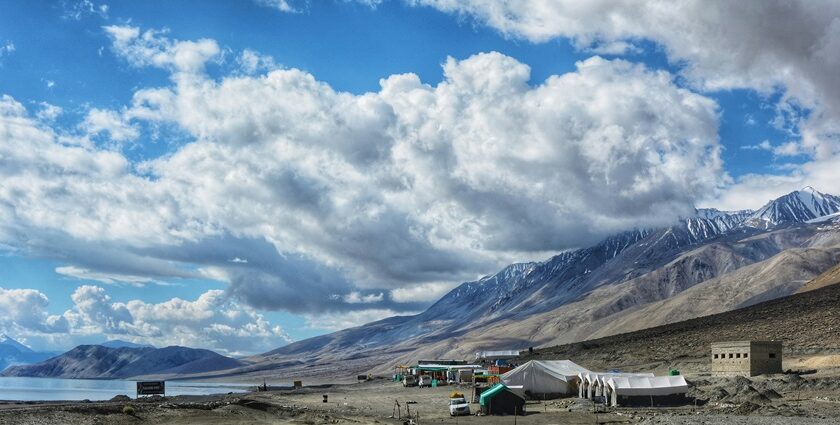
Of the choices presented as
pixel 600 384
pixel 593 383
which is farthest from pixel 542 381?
pixel 600 384

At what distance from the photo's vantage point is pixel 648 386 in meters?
72.1

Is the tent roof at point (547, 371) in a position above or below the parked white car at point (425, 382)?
above

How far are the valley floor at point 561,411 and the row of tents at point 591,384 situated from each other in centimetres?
183

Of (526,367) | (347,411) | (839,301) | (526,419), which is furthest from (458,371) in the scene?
(839,301)

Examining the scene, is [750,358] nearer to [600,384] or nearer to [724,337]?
[600,384]

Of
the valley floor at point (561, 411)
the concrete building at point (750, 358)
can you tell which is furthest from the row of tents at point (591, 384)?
the concrete building at point (750, 358)

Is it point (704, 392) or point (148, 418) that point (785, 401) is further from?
point (148, 418)

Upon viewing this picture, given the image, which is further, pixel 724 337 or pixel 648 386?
pixel 724 337

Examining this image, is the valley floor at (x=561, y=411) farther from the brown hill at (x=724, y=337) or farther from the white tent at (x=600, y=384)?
the brown hill at (x=724, y=337)

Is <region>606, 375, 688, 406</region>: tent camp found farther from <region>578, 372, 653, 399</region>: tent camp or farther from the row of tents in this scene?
<region>578, 372, 653, 399</region>: tent camp

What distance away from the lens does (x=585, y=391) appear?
3115 inches

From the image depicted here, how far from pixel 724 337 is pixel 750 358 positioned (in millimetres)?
45579

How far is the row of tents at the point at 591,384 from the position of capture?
236 feet

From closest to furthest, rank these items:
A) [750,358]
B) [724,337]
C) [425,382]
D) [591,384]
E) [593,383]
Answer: [591,384] < [593,383] < [750,358] < [425,382] < [724,337]
